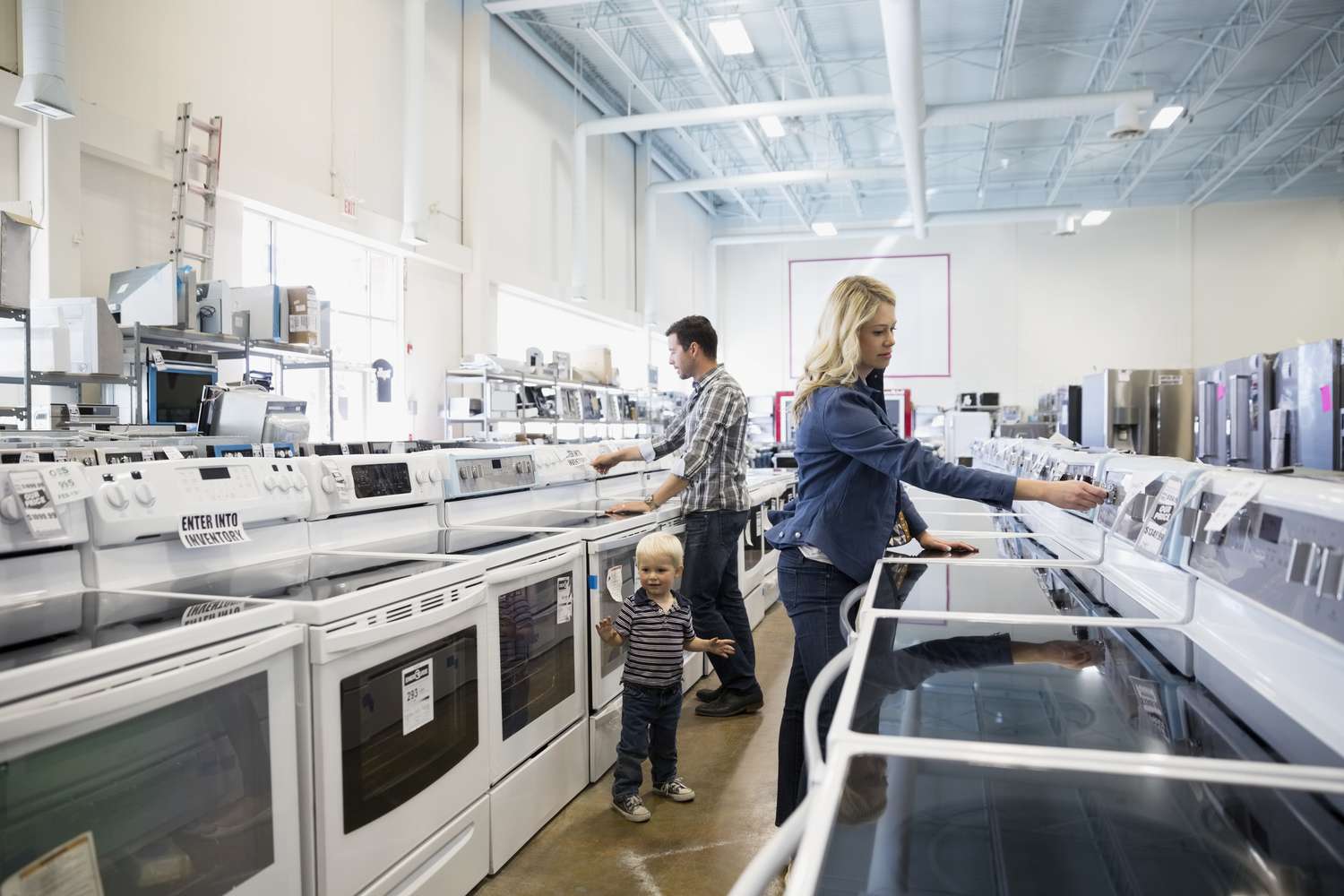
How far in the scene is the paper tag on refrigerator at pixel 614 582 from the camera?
3.28 metres

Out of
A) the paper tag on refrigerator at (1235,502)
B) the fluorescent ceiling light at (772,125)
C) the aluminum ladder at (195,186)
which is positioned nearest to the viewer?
the paper tag on refrigerator at (1235,502)

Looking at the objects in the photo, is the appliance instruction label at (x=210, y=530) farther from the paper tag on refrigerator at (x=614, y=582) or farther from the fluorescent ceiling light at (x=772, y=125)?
the fluorescent ceiling light at (x=772, y=125)

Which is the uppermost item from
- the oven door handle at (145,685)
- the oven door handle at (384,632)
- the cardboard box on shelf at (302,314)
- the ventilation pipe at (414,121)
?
the ventilation pipe at (414,121)

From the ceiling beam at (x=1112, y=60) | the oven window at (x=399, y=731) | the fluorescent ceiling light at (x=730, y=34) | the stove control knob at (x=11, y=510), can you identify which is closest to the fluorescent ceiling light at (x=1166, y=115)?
the ceiling beam at (x=1112, y=60)

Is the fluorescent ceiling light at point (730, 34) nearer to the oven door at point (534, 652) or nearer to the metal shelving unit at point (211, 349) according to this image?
the metal shelving unit at point (211, 349)

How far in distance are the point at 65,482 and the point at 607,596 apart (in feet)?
5.83

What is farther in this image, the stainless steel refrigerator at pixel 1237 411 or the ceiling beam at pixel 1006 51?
the ceiling beam at pixel 1006 51

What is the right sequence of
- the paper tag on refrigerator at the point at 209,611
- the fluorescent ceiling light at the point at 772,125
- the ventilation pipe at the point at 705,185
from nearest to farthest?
the paper tag on refrigerator at the point at 209,611 → the fluorescent ceiling light at the point at 772,125 → the ventilation pipe at the point at 705,185

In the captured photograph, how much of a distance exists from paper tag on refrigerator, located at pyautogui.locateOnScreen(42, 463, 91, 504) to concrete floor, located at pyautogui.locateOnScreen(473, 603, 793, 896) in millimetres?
1429

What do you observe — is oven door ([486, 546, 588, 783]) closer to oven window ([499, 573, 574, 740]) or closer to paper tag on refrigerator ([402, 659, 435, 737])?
oven window ([499, 573, 574, 740])

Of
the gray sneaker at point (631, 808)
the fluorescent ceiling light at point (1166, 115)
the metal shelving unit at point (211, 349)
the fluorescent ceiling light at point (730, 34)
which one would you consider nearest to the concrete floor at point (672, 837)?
the gray sneaker at point (631, 808)

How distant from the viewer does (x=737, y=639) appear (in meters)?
3.92

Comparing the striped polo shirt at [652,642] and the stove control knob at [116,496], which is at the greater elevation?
the stove control knob at [116,496]

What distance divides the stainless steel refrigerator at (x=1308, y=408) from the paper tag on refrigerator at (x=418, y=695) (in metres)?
4.75
